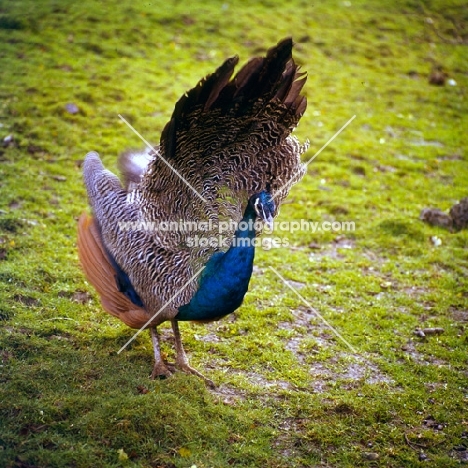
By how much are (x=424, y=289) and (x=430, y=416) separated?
2.08 metres

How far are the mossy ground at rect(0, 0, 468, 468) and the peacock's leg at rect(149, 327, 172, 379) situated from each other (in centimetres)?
11

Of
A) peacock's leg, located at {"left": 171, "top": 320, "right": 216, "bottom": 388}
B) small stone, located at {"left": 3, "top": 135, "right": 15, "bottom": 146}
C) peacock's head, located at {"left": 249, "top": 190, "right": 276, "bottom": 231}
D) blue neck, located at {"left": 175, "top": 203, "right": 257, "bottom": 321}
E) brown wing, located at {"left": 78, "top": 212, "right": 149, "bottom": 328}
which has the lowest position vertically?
small stone, located at {"left": 3, "top": 135, "right": 15, "bottom": 146}

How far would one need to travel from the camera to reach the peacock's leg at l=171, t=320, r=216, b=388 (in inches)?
190

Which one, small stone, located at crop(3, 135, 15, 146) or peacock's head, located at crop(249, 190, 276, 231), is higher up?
peacock's head, located at crop(249, 190, 276, 231)

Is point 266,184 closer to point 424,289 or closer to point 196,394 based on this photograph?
point 196,394

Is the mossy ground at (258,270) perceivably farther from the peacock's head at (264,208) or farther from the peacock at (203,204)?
the peacock's head at (264,208)

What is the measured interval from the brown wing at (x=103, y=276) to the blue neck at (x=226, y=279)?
0.49m

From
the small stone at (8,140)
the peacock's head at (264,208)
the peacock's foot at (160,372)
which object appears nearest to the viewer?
the peacock's head at (264,208)

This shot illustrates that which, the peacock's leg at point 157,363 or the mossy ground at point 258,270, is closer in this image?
the mossy ground at point 258,270

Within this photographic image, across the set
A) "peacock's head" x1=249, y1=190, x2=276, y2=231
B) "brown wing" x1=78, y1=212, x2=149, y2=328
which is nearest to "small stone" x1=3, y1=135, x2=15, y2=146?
"brown wing" x1=78, y1=212, x2=149, y2=328

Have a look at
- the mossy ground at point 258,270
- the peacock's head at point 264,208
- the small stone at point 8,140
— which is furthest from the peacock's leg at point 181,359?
the small stone at point 8,140

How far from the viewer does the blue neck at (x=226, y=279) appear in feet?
14.2

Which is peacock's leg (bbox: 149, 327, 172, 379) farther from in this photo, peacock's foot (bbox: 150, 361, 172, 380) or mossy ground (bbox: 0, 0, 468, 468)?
mossy ground (bbox: 0, 0, 468, 468)

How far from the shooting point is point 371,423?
4492 mm
